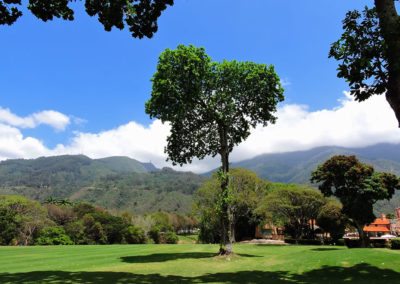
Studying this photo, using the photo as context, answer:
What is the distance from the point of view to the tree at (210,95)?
1989 cm

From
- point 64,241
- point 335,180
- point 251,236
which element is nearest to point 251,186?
point 251,236

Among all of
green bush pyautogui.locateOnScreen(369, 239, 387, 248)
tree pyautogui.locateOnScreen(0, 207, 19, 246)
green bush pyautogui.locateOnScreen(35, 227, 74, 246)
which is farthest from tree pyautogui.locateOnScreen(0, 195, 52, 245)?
green bush pyautogui.locateOnScreen(369, 239, 387, 248)

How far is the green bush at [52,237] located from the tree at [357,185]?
5131cm

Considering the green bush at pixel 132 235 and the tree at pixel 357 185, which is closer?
the tree at pixel 357 185

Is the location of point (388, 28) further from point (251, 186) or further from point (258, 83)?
point (251, 186)

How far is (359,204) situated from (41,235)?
5886cm

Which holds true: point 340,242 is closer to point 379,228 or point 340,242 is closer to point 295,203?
point 295,203

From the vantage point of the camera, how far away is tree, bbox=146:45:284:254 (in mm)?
19891

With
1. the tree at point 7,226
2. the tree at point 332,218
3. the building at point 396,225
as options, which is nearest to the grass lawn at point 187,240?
the tree at point 7,226

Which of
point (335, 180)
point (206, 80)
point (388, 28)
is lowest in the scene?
point (335, 180)

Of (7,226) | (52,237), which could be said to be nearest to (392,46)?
Result: (52,237)

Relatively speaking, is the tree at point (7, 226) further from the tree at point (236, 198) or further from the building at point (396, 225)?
the building at point (396, 225)

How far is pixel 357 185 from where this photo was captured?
31359 millimetres

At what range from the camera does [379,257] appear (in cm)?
1598
